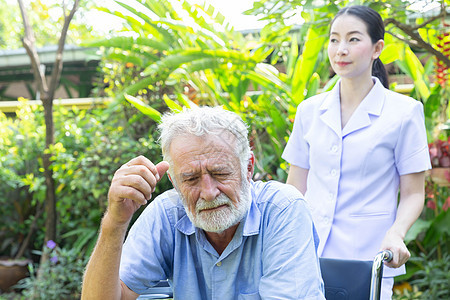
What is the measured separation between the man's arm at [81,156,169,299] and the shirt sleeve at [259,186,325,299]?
13.2 inches

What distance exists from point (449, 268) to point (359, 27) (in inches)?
95.9

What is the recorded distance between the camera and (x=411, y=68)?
3986 mm

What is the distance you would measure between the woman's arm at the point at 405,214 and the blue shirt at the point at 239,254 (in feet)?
1.18

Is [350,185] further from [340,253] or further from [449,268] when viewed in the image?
[449,268]

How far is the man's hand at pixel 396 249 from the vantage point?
1781 millimetres

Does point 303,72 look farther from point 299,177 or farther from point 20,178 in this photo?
point 20,178

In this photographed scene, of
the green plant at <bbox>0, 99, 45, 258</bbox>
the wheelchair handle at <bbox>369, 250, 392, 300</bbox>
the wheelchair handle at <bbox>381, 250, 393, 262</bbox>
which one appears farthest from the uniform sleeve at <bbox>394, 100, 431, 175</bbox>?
the green plant at <bbox>0, 99, 45, 258</bbox>

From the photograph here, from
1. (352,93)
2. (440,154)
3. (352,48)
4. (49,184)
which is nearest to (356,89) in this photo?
(352,93)

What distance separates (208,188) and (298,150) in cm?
87

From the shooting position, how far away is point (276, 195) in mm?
1632

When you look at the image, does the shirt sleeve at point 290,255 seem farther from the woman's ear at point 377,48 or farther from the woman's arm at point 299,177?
the woman's ear at point 377,48

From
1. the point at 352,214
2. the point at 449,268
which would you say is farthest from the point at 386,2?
the point at 449,268

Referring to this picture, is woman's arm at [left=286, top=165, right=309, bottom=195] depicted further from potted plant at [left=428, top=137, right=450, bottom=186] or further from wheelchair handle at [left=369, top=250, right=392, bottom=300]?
potted plant at [left=428, top=137, right=450, bottom=186]

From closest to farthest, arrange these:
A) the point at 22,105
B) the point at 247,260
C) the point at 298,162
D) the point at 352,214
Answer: the point at 247,260 < the point at 352,214 < the point at 298,162 < the point at 22,105
